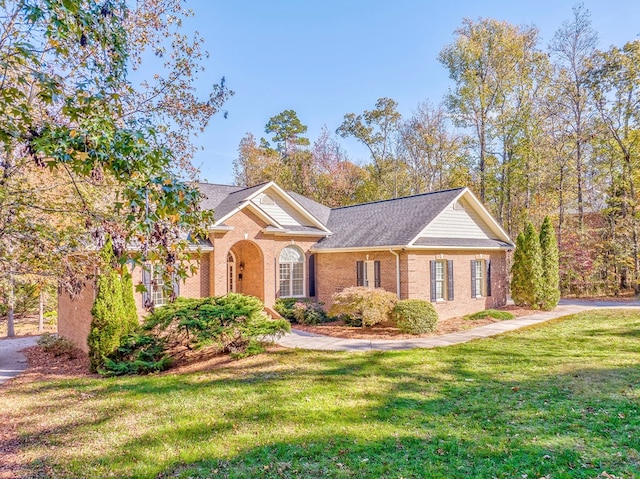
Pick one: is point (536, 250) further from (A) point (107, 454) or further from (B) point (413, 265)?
(A) point (107, 454)

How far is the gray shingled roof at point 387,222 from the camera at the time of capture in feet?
54.4

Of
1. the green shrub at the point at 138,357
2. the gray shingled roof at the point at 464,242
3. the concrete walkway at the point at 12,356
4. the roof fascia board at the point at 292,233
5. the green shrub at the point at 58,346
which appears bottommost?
the concrete walkway at the point at 12,356

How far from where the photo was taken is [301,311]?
16.4m

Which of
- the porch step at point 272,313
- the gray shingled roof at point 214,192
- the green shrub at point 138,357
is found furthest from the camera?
the gray shingled roof at point 214,192

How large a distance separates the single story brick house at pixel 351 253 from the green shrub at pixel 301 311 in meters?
0.58

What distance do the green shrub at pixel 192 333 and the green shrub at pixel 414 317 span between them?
425cm

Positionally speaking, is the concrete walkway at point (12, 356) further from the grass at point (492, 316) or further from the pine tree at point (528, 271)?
the pine tree at point (528, 271)

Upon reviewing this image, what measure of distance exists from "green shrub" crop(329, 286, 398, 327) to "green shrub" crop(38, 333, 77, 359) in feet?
30.6

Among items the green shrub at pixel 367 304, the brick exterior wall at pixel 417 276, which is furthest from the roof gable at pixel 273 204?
the green shrub at pixel 367 304

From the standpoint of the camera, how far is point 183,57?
30.5ft

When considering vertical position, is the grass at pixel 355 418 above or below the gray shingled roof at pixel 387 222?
below

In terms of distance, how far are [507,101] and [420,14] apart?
17.5 metres

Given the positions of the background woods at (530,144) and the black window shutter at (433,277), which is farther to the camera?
the background woods at (530,144)

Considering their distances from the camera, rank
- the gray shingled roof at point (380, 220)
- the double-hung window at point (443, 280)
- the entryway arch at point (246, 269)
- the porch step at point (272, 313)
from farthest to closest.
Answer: the entryway arch at point (246, 269) → the double-hung window at point (443, 280) → the gray shingled roof at point (380, 220) → the porch step at point (272, 313)
